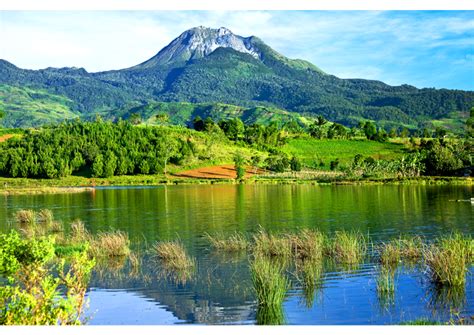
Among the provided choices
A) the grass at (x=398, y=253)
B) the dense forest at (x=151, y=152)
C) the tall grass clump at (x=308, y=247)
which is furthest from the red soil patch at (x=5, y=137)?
the grass at (x=398, y=253)

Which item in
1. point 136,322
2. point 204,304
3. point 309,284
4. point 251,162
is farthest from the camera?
point 251,162

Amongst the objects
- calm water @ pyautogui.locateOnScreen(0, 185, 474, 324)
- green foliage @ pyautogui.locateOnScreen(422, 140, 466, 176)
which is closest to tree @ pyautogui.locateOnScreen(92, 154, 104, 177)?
green foliage @ pyautogui.locateOnScreen(422, 140, 466, 176)

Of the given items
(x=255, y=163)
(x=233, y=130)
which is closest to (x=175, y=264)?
(x=255, y=163)

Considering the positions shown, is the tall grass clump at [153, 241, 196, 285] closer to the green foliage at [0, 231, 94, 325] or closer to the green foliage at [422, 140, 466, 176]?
the green foliage at [0, 231, 94, 325]

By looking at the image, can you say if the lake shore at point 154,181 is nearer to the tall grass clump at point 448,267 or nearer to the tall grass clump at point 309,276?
the tall grass clump at point 309,276

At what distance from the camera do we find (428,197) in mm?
48500

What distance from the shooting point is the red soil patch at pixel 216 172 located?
85469mm

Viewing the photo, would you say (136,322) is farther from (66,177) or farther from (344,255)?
(66,177)

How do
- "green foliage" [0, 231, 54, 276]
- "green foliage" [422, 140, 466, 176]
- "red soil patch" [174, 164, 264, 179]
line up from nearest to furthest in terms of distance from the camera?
"green foliage" [0, 231, 54, 276], "green foliage" [422, 140, 466, 176], "red soil patch" [174, 164, 264, 179]

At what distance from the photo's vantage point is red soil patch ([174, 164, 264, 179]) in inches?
3365

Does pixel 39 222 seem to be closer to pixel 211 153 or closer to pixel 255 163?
pixel 255 163
